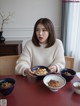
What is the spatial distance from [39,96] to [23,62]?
0.56 metres

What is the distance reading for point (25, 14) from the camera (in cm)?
288

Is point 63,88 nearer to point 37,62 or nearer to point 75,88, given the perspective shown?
point 75,88

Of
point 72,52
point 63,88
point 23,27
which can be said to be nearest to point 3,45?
point 23,27

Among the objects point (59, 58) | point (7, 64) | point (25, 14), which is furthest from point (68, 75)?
point (25, 14)

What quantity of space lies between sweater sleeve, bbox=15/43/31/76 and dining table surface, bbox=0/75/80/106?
0.70ft

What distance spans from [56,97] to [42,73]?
0.30 meters

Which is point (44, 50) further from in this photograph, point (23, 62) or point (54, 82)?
point (54, 82)

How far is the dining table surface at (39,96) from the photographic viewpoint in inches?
39.4

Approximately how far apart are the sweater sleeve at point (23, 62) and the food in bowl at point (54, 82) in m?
0.26

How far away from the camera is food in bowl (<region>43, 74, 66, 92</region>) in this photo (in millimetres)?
A: 1111

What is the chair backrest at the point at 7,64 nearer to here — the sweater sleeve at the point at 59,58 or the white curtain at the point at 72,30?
the sweater sleeve at the point at 59,58

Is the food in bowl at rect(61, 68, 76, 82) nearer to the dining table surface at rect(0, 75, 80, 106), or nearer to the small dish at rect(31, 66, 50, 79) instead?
the dining table surface at rect(0, 75, 80, 106)

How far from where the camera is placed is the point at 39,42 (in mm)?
1734

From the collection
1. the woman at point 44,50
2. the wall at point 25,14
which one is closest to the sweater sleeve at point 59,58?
the woman at point 44,50
